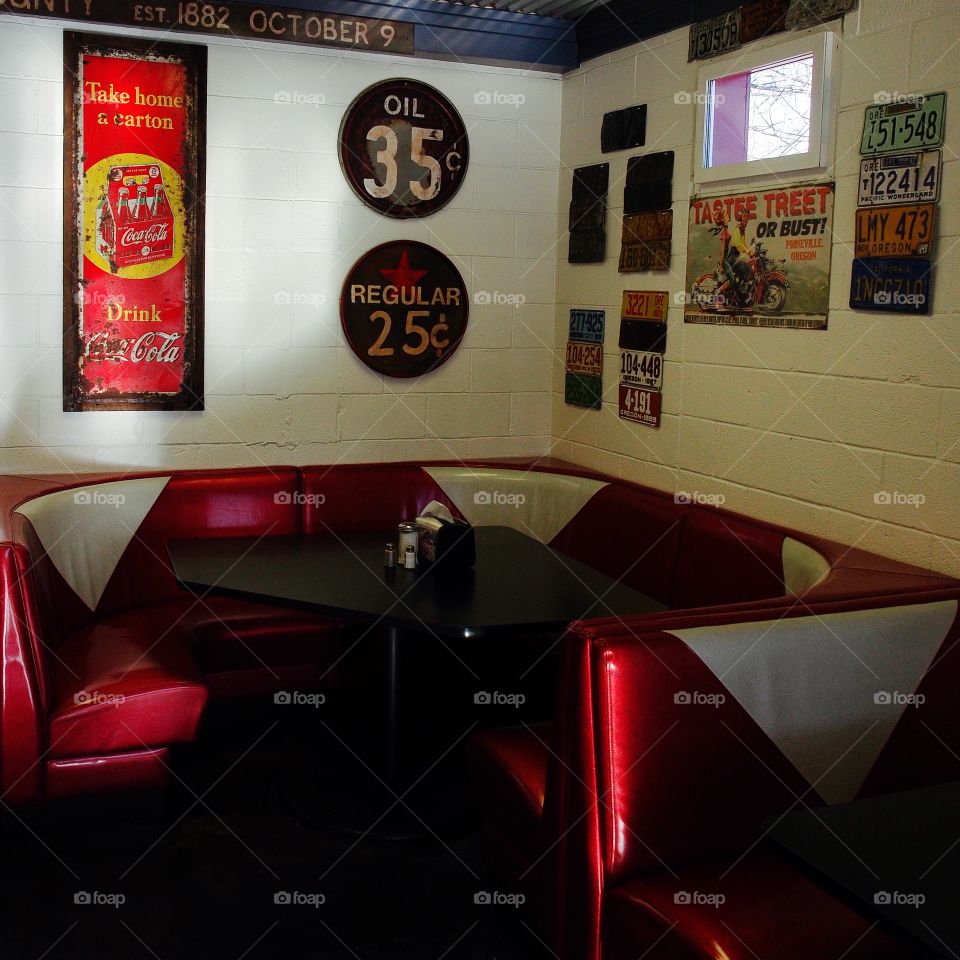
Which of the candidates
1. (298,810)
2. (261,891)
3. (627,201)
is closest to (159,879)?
(261,891)

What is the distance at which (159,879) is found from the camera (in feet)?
9.68

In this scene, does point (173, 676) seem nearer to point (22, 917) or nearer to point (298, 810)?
point (298, 810)

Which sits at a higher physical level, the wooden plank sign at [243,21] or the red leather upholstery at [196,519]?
the wooden plank sign at [243,21]

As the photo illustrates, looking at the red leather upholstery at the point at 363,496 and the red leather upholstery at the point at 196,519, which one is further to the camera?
the red leather upholstery at the point at 363,496

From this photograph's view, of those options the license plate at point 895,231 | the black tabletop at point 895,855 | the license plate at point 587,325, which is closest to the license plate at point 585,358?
the license plate at point 587,325

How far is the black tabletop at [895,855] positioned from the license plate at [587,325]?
298cm

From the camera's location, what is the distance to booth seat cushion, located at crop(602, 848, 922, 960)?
1.97 meters

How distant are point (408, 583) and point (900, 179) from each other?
5.92ft

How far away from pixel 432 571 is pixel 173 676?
0.84 m

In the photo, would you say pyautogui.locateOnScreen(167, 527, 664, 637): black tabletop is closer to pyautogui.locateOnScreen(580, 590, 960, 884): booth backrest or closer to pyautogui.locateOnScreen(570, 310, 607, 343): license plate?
pyautogui.locateOnScreen(580, 590, 960, 884): booth backrest

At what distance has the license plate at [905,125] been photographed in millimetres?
2938

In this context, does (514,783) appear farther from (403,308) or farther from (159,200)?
(159,200)

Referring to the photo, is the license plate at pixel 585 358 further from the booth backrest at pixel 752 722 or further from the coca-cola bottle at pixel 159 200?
the booth backrest at pixel 752 722

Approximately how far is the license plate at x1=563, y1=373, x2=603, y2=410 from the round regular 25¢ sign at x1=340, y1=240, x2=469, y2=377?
0.53 meters
